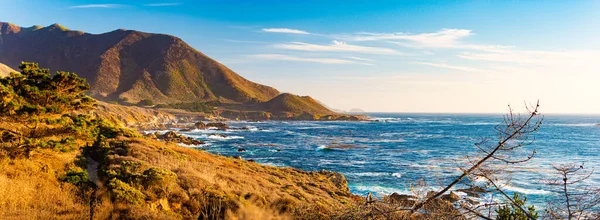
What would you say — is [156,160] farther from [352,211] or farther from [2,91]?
[352,211]

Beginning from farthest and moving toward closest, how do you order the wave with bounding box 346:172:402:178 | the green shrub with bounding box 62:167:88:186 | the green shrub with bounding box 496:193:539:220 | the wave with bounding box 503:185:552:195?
the wave with bounding box 346:172:402:178, the wave with bounding box 503:185:552:195, the green shrub with bounding box 62:167:88:186, the green shrub with bounding box 496:193:539:220

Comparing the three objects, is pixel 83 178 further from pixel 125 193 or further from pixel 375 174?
pixel 375 174

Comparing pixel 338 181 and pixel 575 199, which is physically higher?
pixel 575 199

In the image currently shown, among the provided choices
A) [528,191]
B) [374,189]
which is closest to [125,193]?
[374,189]

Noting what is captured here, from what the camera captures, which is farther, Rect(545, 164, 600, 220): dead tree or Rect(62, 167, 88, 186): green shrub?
Rect(62, 167, 88, 186): green shrub

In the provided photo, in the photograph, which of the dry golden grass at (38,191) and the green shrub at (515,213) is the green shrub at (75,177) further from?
the green shrub at (515,213)

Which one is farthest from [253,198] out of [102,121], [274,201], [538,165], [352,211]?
[538,165]

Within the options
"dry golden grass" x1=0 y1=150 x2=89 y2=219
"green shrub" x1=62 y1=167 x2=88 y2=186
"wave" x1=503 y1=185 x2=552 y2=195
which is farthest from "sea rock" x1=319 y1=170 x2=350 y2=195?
"dry golden grass" x1=0 y1=150 x2=89 y2=219

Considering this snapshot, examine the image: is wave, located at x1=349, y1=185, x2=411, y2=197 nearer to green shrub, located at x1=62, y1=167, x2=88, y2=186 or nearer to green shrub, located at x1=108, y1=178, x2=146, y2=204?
green shrub, located at x1=108, y1=178, x2=146, y2=204

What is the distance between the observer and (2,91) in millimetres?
13117

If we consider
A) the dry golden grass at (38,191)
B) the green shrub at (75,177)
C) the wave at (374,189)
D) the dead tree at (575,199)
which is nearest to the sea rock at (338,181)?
the wave at (374,189)

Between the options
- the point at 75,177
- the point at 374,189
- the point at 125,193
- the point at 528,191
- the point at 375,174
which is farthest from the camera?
the point at 375,174

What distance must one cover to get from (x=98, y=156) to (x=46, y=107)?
300 cm

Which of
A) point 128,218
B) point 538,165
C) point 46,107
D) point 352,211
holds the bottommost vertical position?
point 538,165
